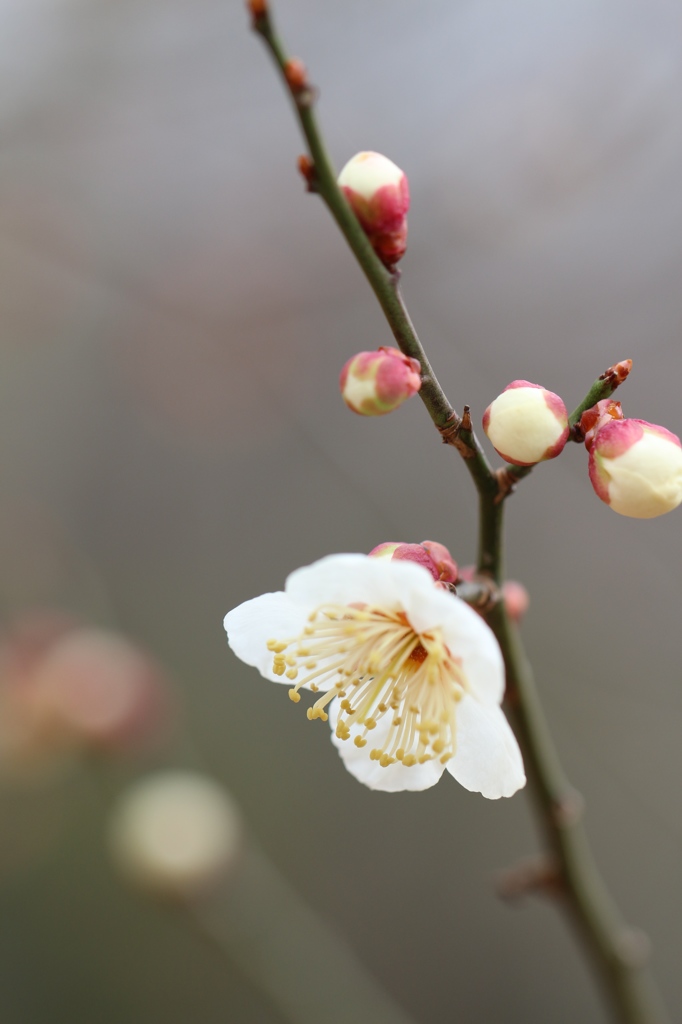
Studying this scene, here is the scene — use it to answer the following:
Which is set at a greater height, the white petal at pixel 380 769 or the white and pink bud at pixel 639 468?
the white and pink bud at pixel 639 468

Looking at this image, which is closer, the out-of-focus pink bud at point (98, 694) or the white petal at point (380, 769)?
the white petal at point (380, 769)

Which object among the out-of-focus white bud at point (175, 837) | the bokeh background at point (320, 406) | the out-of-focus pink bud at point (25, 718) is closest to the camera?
the out-of-focus white bud at point (175, 837)

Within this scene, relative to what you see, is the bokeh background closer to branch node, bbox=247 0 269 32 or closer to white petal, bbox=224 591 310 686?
white petal, bbox=224 591 310 686

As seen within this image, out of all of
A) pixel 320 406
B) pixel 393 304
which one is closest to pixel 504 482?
pixel 393 304

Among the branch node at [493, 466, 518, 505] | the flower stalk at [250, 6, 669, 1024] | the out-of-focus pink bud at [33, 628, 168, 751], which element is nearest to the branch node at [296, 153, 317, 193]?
the flower stalk at [250, 6, 669, 1024]

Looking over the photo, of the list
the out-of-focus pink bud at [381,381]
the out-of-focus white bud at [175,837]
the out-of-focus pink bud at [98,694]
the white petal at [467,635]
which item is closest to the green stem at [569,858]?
the white petal at [467,635]

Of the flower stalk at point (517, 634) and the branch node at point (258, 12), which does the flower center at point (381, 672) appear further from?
the branch node at point (258, 12)
